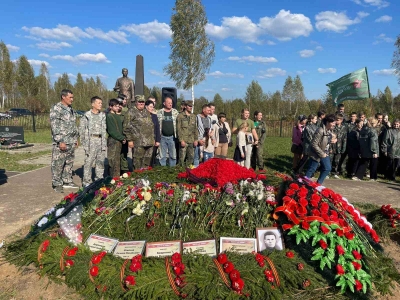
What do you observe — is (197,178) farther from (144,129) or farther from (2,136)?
(2,136)

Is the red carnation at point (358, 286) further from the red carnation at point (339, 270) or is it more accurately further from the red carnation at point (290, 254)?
the red carnation at point (290, 254)

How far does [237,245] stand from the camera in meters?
2.99

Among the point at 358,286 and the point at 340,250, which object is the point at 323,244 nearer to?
the point at 340,250

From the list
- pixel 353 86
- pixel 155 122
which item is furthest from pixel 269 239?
pixel 353 86

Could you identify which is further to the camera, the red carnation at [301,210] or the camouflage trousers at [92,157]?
the camouflage trousers at [92,157]

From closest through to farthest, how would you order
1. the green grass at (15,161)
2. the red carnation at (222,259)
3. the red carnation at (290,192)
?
1. the red carnation at (222,259)
2. the red carnation at (290,192)
3. the green grass at (15,161)

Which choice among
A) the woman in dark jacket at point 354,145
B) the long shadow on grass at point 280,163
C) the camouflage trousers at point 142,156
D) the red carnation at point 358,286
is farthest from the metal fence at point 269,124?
the red carnation at point 358,286

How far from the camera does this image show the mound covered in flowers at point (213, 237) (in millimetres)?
2518

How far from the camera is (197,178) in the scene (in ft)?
13.2

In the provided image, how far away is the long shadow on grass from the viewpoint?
8602 mm

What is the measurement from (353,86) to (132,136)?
22.8 ft

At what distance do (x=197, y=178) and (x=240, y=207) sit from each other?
82 centimetres

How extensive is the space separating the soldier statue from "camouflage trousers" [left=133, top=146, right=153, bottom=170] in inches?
170

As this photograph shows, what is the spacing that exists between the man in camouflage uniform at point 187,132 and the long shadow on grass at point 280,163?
9.80 ft
